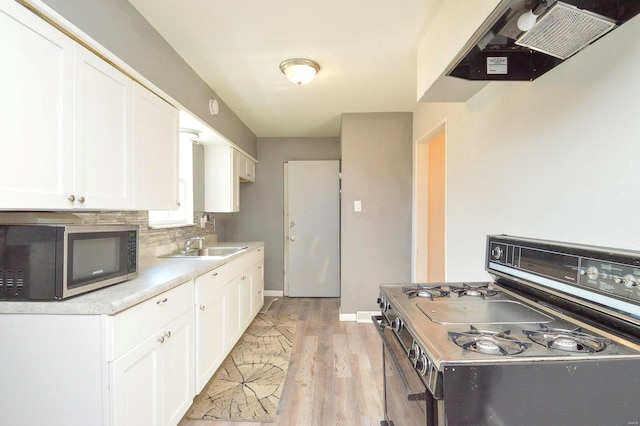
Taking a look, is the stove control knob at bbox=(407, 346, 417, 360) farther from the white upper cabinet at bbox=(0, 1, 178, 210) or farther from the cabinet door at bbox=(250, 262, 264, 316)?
the cabinet door at bbox=(250, 262, 264, 316)

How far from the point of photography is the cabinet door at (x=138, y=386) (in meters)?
1.25

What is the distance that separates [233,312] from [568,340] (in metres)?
2.43

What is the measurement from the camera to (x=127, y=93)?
5.40 feet

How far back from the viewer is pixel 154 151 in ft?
6.36

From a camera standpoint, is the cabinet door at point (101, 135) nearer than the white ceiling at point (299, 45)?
Yes

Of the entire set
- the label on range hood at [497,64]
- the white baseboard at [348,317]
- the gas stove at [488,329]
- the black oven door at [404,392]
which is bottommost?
the white baseboard at [348,317]

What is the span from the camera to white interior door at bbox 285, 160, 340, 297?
4672 mm

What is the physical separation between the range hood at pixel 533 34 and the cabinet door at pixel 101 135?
1.59m

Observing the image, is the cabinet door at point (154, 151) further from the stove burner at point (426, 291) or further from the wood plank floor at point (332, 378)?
the stove burner at point (426, 291)

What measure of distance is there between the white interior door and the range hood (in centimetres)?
331

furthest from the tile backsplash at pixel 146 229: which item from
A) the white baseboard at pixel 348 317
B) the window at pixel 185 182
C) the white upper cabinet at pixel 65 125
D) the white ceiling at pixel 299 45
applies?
the white baseboard at pixel 348 317

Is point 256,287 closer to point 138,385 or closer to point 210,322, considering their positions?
point 210,322

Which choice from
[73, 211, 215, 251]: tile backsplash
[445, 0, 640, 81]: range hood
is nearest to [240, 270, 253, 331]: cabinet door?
[73, 211, 215, 251]: tile backsplash

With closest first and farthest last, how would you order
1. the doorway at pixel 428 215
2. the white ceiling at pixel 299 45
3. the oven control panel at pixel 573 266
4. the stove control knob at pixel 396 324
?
the oven control panel at pixel 573 266, the stove control knob at pixel 396 324, the white ceiling at pixel 299 45, the doorway at pixel 428 215
